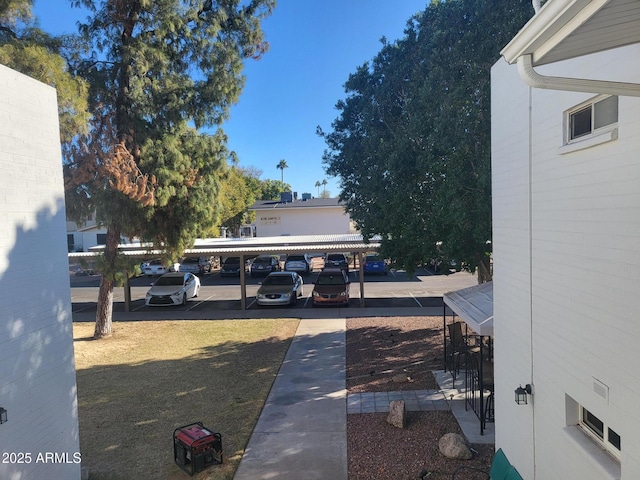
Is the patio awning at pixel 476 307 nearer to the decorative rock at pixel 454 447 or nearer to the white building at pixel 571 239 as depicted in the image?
the white building at pixel 571 239

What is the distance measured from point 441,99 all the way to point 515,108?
430 centimetres

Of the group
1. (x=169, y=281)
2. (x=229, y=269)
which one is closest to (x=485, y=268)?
(x=169, y=281)

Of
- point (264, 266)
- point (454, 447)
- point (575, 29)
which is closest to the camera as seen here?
point (575, 29)

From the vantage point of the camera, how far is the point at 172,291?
62.0ft

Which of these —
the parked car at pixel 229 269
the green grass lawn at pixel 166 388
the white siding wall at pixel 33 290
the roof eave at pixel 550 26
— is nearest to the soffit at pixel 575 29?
the roof eave at pixel 550 26

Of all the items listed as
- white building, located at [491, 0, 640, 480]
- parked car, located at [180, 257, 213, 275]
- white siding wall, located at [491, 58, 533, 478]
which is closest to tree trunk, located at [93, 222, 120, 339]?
white siding wall, located at [491, 58, 533, 478]

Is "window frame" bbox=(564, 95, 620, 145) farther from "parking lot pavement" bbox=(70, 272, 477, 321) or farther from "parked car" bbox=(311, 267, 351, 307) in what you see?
"parked car" bbox=(311, 267, 351, 307)

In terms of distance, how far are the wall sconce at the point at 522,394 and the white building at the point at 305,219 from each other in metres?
36.0

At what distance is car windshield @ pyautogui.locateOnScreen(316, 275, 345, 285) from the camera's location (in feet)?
61.8

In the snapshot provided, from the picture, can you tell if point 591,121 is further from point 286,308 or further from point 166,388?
point 286,308

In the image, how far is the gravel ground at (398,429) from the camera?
5.91 metres

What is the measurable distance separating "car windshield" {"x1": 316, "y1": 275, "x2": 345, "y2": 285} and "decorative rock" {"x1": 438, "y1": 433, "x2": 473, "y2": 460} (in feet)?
41.4

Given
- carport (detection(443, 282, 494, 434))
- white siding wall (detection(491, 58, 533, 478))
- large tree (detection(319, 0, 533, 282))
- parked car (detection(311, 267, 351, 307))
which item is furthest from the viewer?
parked car (detection(311, 267, 351, 307))

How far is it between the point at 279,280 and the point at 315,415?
1206 cm
